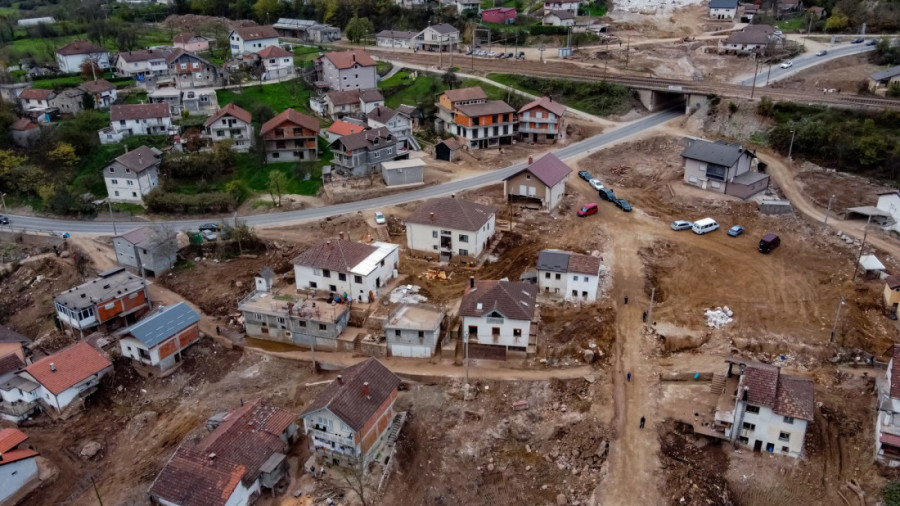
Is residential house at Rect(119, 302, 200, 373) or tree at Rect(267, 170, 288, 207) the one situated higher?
tree at Rect(267, 170, 288, 207)

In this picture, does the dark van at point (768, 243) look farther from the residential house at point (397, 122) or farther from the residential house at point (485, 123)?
the residential house at point (397, 122)

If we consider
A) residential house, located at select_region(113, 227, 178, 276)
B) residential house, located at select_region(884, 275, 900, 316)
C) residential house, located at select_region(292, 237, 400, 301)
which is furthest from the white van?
residential house, located at select_region(113, 227, 178, 276)

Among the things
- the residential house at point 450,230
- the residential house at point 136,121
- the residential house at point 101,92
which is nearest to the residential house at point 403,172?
the residential house at point 450,230

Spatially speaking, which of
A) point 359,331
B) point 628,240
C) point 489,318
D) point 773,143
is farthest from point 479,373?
point 773,143

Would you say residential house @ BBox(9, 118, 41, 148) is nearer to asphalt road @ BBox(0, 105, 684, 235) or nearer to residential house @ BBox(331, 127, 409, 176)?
asphalt road @ BBox(0, 105, 684, 235)

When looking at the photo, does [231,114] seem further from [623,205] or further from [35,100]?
[623,205]

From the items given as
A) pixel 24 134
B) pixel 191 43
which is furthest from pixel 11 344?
pixel 191 43

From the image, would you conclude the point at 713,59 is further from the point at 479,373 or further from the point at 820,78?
the point at 479,373
